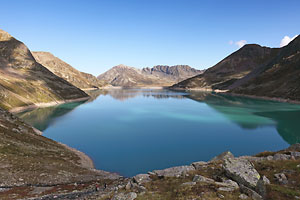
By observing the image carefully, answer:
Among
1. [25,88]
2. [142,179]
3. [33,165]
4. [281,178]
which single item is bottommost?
[33,165]

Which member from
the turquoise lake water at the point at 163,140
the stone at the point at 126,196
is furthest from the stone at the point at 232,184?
the turquoise lake water at the point at 163,140

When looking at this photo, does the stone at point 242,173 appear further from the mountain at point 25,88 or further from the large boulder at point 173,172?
the mountain at point 25,88

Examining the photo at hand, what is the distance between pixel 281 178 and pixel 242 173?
4000mm

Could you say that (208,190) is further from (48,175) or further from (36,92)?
Result: (36,92)

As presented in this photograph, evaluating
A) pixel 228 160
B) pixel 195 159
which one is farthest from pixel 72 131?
pixel 228 160

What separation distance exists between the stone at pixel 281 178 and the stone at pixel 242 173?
2.32 metres

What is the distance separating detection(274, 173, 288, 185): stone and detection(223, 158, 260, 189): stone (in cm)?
232

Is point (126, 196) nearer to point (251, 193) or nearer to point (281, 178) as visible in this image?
point (251, 193)

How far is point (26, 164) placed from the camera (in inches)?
1156

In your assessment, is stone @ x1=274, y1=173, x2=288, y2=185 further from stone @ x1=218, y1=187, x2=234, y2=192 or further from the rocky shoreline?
stone @ x1=218, y1=187, x2=234, y2=192

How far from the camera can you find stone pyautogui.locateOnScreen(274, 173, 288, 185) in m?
15.3

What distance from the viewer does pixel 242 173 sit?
15188 millimetres

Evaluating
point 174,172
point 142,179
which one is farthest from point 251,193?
point 142,179

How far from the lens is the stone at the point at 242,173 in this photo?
14.2 m
